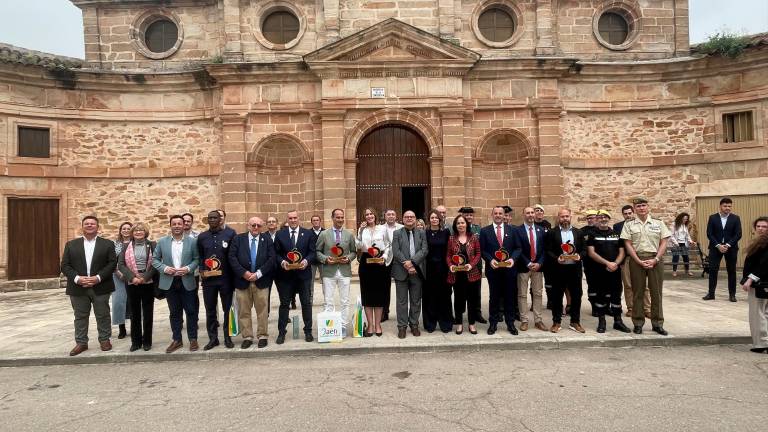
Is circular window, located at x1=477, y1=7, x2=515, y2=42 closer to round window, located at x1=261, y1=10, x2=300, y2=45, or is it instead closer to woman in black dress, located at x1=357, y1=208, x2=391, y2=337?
round window, located at x1=261, y1=10, x2=300, y2=45

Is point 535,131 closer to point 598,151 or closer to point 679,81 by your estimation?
point 598,151

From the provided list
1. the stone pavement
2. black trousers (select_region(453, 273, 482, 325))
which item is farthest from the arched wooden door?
black trousers (select_region(453, 273, 482, 325))

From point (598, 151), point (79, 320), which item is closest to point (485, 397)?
point (79, 320)

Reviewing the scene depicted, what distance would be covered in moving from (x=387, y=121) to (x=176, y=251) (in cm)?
869

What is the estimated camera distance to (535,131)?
47.9 ft

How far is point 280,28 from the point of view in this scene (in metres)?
15.0

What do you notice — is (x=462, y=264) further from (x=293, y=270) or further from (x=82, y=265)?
(x=82, y=265)

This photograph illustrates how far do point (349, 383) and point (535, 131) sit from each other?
11.5 meters

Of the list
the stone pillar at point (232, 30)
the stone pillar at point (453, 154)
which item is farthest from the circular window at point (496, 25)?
the stone pillar at point (232, 30)

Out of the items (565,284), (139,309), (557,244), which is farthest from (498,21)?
(139,309)

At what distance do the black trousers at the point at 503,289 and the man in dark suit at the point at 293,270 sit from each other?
2727 millimetres

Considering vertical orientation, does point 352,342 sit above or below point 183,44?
below

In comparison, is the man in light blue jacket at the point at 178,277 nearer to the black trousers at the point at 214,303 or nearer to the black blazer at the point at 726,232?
the black trousers at the point at 214,303

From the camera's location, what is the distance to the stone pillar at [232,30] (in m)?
14.6
